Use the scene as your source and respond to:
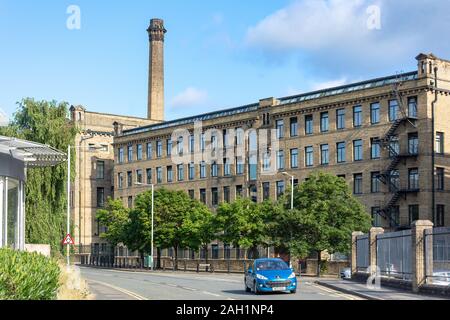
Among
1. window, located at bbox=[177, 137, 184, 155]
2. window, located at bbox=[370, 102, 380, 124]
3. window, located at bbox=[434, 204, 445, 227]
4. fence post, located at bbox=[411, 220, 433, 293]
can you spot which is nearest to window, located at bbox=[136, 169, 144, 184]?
window, located at bbox=[177, 137, 184, 155]

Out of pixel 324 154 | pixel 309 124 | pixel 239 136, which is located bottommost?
pixel 324 154

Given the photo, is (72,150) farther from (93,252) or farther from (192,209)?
(93,252)

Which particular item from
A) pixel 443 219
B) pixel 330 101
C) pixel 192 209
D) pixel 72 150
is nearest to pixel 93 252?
pixel 192 209

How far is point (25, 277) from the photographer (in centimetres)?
1959

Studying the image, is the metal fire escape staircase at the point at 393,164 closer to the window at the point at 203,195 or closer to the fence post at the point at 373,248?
the window at the point at 203,195

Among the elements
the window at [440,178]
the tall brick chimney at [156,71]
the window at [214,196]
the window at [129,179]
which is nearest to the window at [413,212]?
the window at [440,178]

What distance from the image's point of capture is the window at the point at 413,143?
240ft

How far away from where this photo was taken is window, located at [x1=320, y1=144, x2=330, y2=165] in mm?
81562

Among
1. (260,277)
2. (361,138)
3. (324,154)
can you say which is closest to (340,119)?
(361,138)

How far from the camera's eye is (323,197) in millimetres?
68312

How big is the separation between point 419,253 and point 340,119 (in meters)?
47.1

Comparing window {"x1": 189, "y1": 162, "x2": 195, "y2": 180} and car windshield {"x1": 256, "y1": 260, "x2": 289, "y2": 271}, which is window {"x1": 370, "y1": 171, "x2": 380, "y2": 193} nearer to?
window {"x1": 189, "y1": 162, "x2": 195, "y2": 180}

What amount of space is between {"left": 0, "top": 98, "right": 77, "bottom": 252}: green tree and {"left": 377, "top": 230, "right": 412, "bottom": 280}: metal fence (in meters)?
18.9

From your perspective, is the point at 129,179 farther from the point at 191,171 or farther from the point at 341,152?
the point at 341,152
